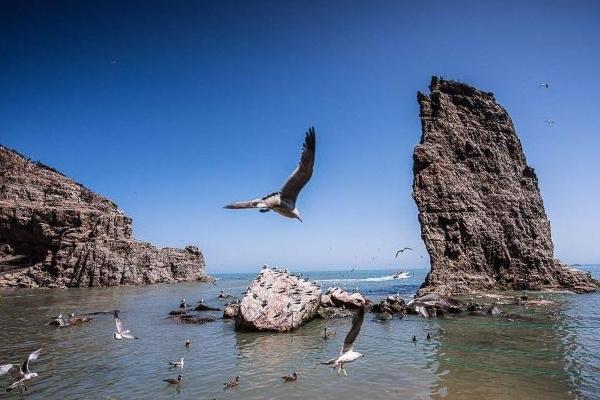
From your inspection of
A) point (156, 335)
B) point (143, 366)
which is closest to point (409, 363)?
point (143, 366)

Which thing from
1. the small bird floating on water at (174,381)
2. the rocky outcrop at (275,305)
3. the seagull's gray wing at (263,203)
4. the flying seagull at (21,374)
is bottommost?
the small bird floating on water at (174,381)

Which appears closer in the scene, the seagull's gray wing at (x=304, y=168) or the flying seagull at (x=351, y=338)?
the seagull's gray wing at (x=304, y=168)

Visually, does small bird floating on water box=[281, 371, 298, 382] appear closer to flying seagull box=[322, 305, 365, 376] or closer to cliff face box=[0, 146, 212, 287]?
flying seagull box=[322, 305, 365, 376]

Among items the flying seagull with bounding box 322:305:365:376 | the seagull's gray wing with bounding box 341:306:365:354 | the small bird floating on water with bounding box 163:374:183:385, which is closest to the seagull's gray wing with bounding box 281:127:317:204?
the seagull's gray wing with bounding box 341:306:365:354

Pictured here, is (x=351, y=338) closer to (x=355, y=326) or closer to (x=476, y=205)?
(x=355, y=326)

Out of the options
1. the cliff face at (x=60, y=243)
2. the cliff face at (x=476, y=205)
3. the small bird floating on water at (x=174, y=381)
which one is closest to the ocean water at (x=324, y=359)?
the small bird floating on water at (x=174, y=381)

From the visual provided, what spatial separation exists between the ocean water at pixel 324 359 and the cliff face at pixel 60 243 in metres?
32.9

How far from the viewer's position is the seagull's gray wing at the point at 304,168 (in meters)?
6.30

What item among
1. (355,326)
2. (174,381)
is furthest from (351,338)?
(174,381)

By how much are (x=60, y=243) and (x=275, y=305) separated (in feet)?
156

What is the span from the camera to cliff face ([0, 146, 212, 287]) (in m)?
54.5

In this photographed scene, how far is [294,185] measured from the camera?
A: 658cm

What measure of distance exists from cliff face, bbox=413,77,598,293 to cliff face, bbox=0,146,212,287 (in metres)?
44.2

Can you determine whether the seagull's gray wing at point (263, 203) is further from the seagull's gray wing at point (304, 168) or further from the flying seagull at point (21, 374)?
the flying seagull at point (21, 374)
